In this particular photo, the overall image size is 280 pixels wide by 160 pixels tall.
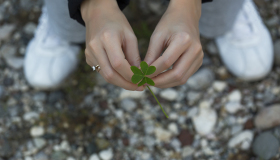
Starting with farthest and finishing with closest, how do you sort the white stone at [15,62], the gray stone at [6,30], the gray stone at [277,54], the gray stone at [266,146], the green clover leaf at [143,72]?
the gray stone at [6,30] → the white stone at [15,62] → the gray stone at [277,54] → the gray stone at [266,146] → the green clover leaf at [143,72]

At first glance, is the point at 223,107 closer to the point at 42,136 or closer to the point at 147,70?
the point at 147,70

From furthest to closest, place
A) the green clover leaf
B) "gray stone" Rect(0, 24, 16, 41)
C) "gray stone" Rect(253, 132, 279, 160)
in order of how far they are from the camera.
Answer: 1. "gray stone" Rect(0, 24, 16, 41)
2. "gray stone" Rect(253, 132, 279, 160)
3. the green clover leaf

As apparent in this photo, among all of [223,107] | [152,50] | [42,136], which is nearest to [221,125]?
[223,107]

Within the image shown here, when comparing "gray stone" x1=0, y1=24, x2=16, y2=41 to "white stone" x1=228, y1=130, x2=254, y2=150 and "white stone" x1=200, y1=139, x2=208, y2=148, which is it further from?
"white stone" x1=228, y1=130, x2=254, y2=150

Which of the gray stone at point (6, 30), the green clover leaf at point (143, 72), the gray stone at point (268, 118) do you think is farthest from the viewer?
the gray stone at point (6, 30)

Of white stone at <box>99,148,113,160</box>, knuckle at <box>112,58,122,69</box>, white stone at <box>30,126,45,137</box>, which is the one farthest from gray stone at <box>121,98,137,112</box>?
knuckle at <box>112,58,122,69</box>

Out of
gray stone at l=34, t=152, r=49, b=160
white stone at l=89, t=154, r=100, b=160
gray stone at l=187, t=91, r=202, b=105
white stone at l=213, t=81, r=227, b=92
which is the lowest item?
gray stone at l=34, t=152, r=49, b=160

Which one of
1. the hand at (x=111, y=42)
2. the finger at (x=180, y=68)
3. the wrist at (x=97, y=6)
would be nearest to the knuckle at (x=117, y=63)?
the hand at (x=111, y=42)

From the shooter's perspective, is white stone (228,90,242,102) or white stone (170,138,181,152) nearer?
white stone (170,138,181,152)

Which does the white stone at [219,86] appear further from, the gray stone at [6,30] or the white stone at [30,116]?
the gray stone at [6,30]
